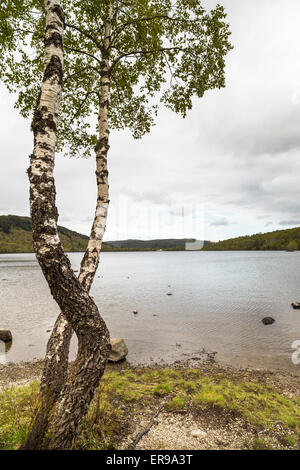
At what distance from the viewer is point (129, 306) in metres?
31.0

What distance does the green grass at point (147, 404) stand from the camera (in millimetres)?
5461

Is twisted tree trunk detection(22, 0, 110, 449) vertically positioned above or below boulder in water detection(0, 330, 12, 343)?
above

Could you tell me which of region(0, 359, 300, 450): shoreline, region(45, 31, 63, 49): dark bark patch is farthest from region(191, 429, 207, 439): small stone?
region(45, 31, 63, 49): dark bark patch

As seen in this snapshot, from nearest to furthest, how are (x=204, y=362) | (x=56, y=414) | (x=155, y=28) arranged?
(x=56, y=414), (x=155, y=28), (x=204, y=362)

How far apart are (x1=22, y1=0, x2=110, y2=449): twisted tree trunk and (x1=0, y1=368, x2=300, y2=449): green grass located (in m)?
0.88

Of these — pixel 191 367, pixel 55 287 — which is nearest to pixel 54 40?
pixel 55 287

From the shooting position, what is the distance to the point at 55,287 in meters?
4.09

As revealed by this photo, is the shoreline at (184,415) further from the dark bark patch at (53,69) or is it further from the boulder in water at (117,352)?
the dark bark patch at (53,69)

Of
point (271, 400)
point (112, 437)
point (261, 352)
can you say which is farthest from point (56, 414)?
point (261, 352)

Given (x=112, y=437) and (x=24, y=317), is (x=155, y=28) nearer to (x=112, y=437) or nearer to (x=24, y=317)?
(x=112, y=437)

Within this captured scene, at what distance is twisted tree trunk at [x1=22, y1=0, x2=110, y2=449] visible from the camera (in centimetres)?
401

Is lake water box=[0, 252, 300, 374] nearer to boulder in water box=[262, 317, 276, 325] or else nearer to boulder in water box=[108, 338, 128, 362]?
boulder in water box=[262, 317, 276, 325]

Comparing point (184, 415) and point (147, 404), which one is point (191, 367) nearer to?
point (147, 404)
